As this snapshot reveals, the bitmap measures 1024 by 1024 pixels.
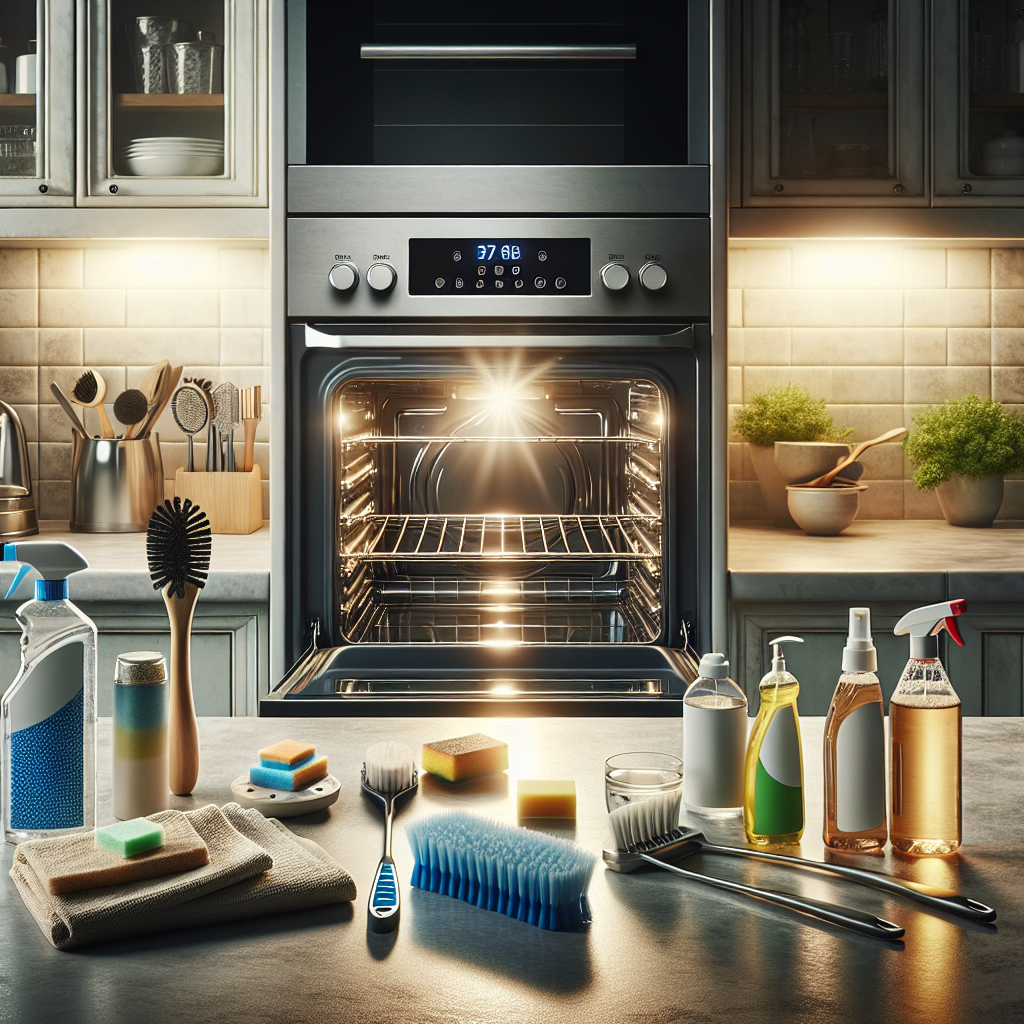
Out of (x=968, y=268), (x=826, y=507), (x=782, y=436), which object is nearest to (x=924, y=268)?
(x=968, y=268)

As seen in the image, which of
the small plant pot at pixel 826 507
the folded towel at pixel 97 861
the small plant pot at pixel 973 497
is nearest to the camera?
the folded towel at pixel 97 861

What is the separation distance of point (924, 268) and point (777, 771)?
2.30 metres

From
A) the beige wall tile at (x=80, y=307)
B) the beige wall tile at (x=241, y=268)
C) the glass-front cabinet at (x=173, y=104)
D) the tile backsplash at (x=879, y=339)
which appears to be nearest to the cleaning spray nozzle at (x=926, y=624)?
the glass-front cabinet at (x=173, y=104)

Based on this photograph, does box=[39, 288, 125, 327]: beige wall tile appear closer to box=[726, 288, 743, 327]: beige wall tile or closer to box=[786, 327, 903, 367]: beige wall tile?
box=[726, 288, 743, 327]: beige wall tile

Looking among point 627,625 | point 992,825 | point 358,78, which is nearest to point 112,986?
point 992,825

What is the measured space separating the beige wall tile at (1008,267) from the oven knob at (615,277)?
1306 mm

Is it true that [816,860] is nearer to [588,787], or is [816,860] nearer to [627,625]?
[588,787]

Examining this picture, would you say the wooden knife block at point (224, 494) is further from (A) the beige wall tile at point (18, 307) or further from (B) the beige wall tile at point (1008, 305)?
(B) the beige wall tile at point (1008, 305)

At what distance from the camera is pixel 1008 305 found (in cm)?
287

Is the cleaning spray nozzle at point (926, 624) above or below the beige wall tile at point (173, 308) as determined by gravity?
below

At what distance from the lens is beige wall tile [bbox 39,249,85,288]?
2.86 m

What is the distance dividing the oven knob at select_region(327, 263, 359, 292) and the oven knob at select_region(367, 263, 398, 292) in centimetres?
3

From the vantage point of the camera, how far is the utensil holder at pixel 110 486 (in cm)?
260

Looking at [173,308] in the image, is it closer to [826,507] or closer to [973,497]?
[826,507]
